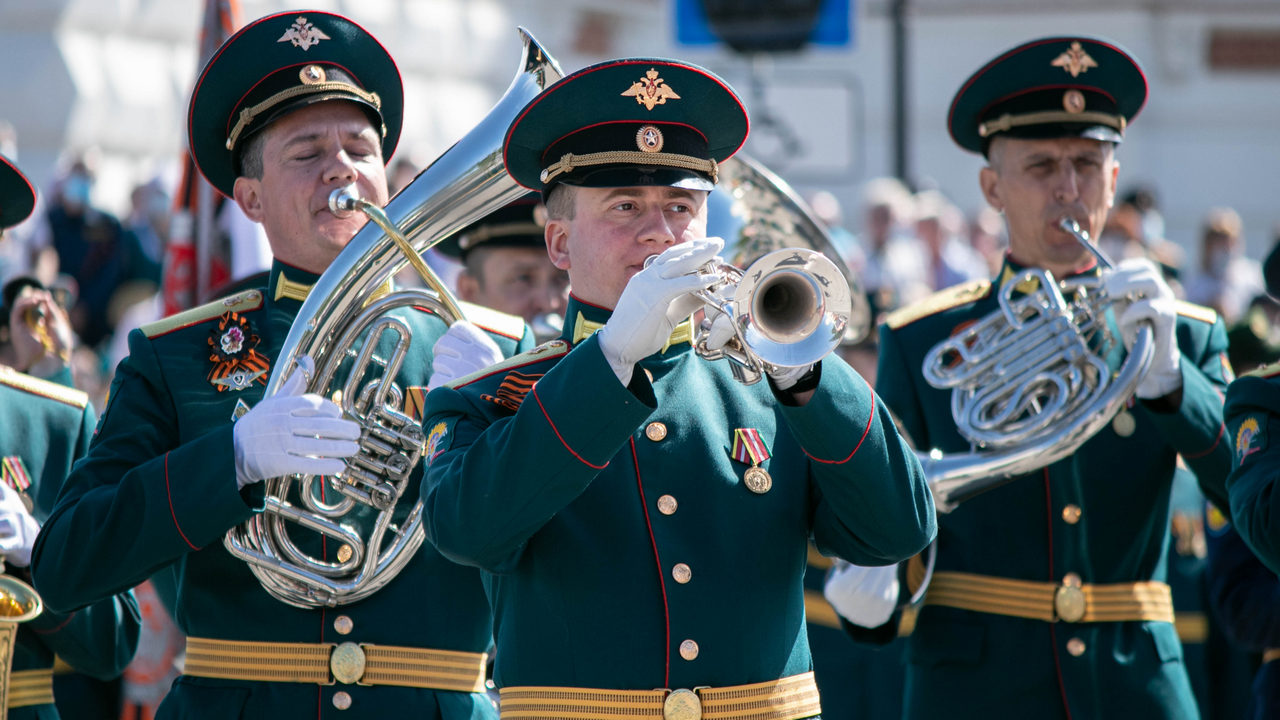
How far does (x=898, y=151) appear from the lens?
13.3 m

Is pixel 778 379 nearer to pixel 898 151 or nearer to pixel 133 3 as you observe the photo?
pixel 898 151

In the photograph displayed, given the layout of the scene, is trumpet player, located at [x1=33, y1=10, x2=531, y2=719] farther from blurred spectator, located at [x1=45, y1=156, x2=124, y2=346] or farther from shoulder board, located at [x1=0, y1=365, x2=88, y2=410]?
blurred spectator, located at [x1=45, y1=156, x2=124, y2=346]

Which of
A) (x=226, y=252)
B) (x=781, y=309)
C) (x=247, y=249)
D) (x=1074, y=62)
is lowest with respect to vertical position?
(x=781, y=309)

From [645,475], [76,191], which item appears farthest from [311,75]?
[76,191]

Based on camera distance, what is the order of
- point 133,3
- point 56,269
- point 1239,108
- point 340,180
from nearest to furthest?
point 340,180 < point 56,269 < point 133,3 < point 1239,108

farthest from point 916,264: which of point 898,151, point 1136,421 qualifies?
point 1136,421

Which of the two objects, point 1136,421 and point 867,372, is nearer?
point 1136,421

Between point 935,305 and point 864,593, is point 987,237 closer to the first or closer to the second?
point 935,305

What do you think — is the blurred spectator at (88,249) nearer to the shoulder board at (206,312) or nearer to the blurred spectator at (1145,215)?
the blurred spectator at (1145,215)

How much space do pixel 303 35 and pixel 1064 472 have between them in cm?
239

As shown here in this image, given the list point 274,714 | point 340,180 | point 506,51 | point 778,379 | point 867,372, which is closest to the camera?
point 778,379

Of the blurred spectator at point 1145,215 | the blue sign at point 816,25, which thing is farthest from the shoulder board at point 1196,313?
the blurred spectator at point 1145,215

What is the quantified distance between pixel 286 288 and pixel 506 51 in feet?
52.2

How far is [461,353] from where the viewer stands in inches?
161
